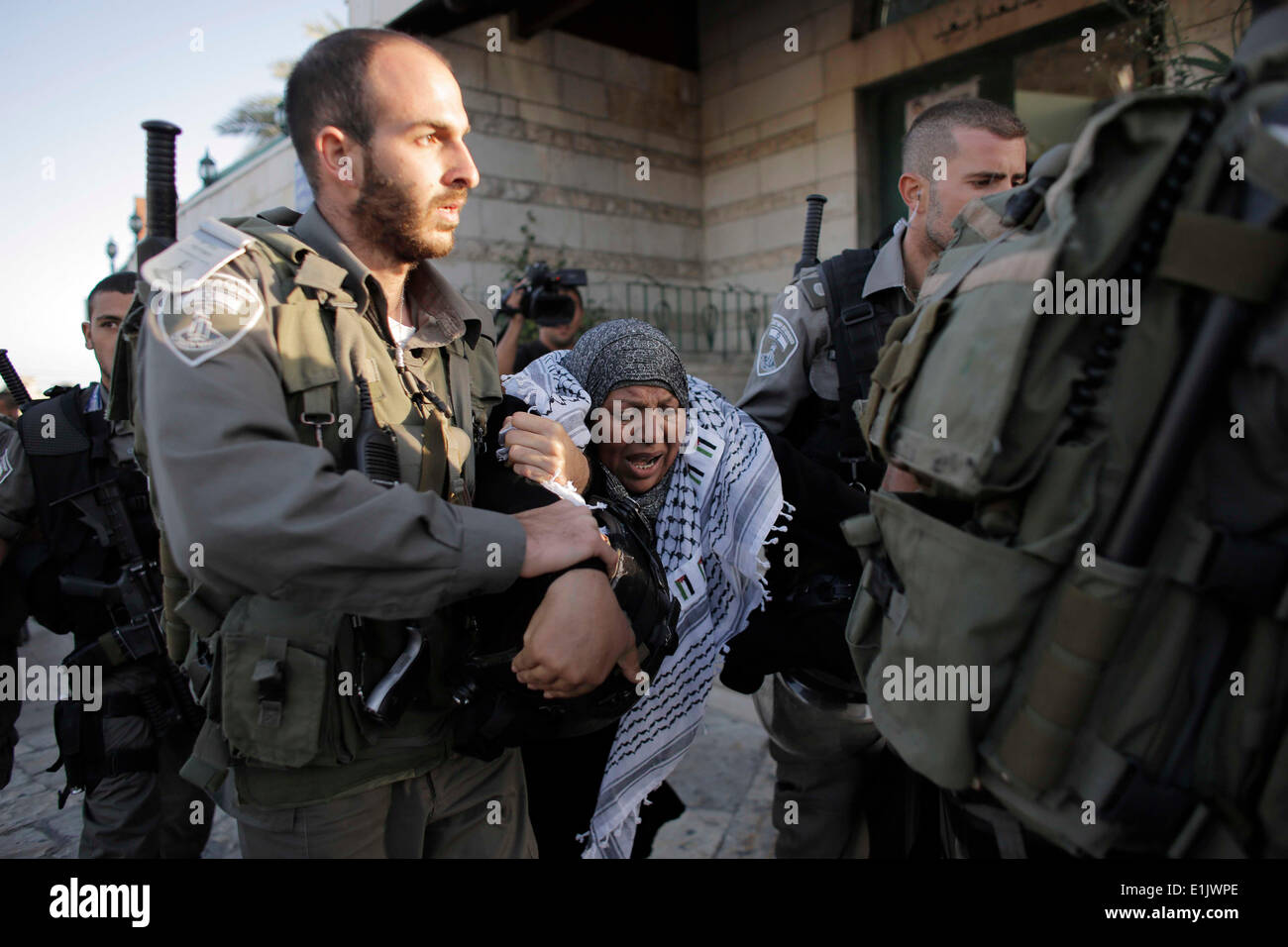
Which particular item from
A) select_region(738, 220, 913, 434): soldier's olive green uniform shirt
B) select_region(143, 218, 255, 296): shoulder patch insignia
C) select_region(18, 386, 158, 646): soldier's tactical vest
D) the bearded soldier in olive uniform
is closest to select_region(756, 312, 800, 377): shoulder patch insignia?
select_region(738, 220, 913, 434): soldier's olive green uniform shirt

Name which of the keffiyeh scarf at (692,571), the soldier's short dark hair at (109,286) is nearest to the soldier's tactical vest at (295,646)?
the keffiyeh scarf at (692,571)

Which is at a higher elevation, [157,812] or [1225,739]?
[1225,739]

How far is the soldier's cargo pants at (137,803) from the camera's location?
2.49 metres

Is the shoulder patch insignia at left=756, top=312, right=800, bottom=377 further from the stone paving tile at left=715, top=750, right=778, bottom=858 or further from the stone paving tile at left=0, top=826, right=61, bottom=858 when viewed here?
the stone paving tile at left=0, top=826, right=61, bottom=858

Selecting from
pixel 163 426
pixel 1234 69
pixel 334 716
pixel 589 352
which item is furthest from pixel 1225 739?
pixel 589 352

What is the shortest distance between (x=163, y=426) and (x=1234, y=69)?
60.1 inches

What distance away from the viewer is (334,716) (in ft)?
4.58

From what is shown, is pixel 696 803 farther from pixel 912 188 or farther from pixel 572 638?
pixel 912 188

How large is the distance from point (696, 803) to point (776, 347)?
78.7 inches

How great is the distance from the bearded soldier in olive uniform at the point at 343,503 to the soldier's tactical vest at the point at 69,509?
52.0 inches

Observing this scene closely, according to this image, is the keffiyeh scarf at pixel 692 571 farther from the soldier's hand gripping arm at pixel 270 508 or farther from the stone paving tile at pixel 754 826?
the stone paving tile at pixel 754 826
